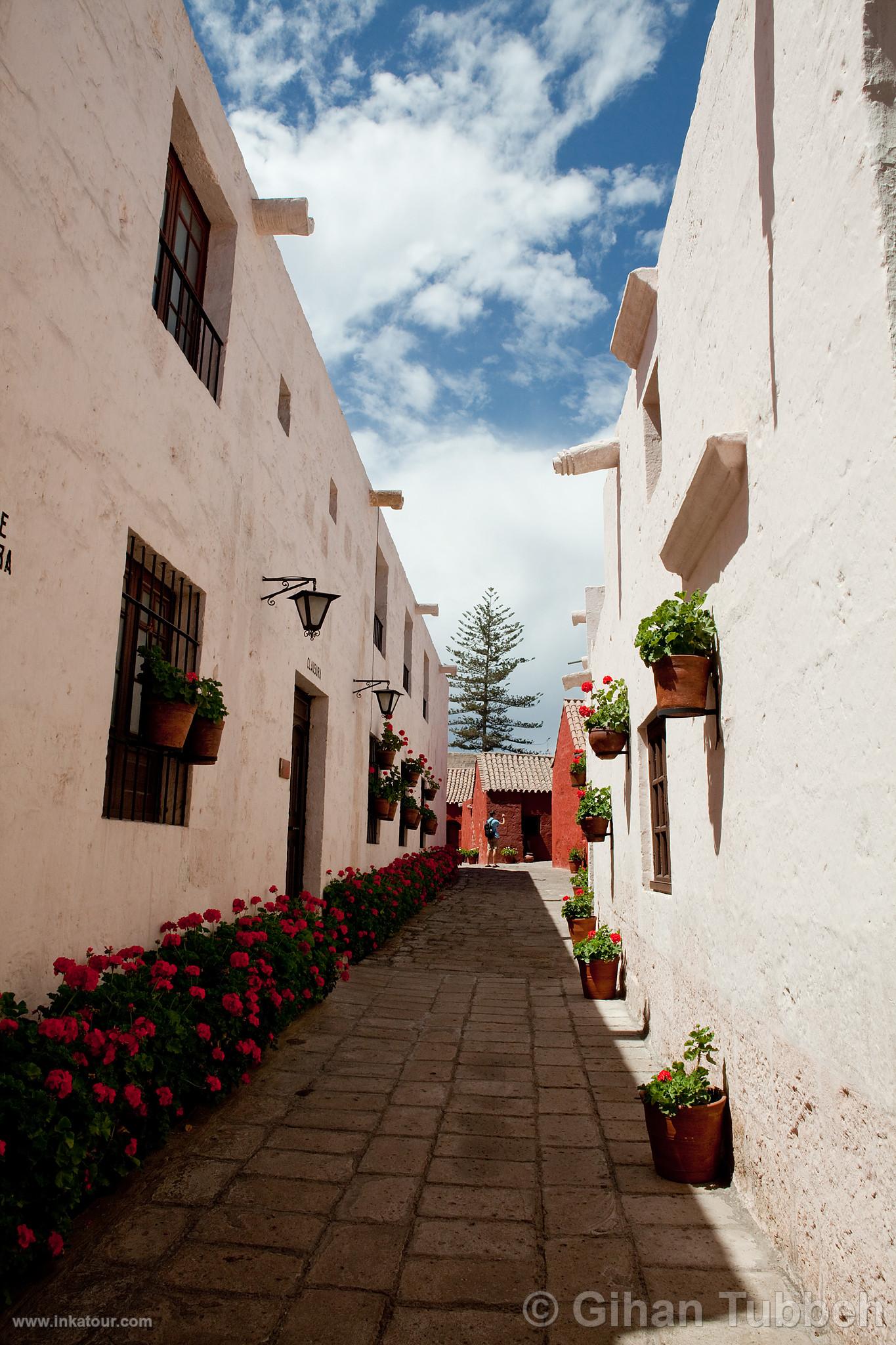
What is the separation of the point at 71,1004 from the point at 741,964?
8.47 ft

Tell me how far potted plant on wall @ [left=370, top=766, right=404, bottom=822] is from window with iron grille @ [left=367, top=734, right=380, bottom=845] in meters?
0.05

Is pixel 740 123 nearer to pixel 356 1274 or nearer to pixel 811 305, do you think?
A: pixel 811 305

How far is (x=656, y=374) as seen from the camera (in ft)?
19.3

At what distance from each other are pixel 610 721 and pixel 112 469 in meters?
4.30

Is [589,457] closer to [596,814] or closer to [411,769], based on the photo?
[596,814]

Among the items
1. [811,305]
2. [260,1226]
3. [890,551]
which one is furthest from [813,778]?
[260,1226]

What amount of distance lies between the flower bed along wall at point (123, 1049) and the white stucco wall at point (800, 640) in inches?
85.5

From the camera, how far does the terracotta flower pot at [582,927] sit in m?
9.83

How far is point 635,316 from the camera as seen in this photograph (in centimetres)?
604

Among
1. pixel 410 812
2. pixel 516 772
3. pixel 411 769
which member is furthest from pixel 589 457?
pixel 516 772

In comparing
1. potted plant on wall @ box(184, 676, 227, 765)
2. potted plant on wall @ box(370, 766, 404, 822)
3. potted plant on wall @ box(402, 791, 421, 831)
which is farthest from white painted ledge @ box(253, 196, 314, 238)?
potted plant on wall @ box(402, 791, 421, 831)

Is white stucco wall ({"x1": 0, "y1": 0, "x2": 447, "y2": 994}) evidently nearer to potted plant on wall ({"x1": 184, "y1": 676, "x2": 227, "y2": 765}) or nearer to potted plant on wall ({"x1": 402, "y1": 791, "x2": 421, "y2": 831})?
potted plant on wall ({"x1": 184, "y1": 676, "x2": 227, "y2": 765})

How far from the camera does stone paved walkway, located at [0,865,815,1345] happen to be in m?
2.53

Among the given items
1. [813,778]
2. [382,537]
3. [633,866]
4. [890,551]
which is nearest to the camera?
[890,551]
